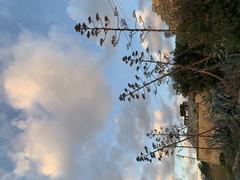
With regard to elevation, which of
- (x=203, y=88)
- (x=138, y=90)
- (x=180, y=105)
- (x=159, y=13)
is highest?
(x=159, y=13)

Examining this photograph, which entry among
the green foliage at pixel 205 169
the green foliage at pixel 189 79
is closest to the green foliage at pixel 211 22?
the green foliage at pixel 189 79

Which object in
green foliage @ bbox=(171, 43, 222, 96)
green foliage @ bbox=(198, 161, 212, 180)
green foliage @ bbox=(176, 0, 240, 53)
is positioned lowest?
green foliage @ bbox=(176, 0, 240, 53)

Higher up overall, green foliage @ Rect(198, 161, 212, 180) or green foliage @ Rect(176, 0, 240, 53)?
green foliage @ Rect(198, 161, 212, 180)

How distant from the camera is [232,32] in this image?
40.5ft

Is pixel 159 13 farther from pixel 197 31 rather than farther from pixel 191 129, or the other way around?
pixel 197 31

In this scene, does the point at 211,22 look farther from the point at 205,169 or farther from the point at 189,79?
the point at 205,169

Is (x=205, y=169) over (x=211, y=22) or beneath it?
over

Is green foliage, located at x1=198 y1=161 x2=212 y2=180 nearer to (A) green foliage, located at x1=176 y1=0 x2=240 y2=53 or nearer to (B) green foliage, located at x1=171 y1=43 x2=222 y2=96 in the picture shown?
(B) green foliage, located at x1=171 y1=43 x2=222 y2=96

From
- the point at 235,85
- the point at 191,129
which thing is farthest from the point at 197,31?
the point at 191,129

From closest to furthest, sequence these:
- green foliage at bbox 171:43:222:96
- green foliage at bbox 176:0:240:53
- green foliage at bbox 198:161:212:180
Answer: green foliage at bbox 176:0:240:53
green foliage at bbox 171:43:222:96
green foliage at bbox 198:161:212:180

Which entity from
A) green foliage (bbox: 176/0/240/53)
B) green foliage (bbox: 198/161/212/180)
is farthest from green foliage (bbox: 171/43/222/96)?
green foliage (bbox: 176/0/240/53)

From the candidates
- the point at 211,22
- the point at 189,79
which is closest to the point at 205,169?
the point at 189,79

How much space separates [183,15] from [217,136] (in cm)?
725

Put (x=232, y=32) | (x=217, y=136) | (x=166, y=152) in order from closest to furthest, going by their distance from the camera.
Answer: (x=232, y=32) < (x=166, y=152) < (x=217, y=136)
